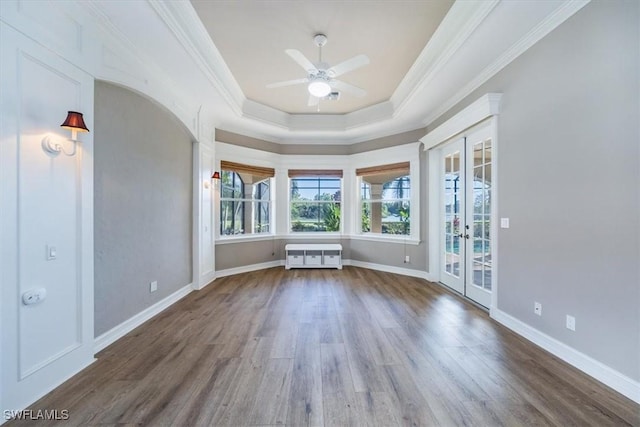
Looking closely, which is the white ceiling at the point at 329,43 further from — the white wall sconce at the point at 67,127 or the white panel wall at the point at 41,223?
the white wall sconce at the point at 67,127

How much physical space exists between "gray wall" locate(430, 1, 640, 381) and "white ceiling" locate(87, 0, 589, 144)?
0.34m

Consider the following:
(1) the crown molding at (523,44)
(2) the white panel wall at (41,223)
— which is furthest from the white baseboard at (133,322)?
(1) the crown molding at (523,44)

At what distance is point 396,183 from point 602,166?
361 centimetres

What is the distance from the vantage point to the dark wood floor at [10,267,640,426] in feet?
5.54

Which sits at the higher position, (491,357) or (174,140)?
(174,140)

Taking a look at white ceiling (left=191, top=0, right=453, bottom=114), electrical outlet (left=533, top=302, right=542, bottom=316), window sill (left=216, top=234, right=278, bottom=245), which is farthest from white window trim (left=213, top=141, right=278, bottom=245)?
electrical outlet (left=533, top=302, right=542, bottom=316)

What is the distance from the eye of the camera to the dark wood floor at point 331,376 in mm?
1689

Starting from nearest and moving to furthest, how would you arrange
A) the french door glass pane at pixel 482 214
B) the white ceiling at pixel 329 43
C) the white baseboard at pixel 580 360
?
the white baseboard at pixel 580 360, the white ceiling at pixel 329 43, the french door glass pane at pixel 482 214

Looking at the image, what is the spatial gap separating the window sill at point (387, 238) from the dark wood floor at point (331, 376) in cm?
183

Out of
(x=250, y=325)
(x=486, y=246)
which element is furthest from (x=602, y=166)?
(x=250, y=325)

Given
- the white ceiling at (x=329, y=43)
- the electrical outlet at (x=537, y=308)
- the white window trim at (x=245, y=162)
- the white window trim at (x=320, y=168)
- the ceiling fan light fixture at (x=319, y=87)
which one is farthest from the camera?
the white window trim at (x=320, y=168)

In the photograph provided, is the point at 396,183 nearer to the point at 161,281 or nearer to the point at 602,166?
the point at 602,166

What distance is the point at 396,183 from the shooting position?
5566 mm

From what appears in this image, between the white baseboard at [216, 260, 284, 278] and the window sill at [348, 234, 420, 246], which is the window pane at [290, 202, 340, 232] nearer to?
the window sill at [348, 234, 420, 246]
